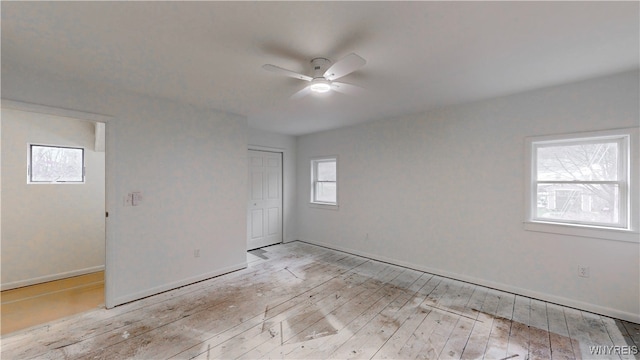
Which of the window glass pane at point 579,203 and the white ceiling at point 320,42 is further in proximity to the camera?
the window glass pane at point 579,203

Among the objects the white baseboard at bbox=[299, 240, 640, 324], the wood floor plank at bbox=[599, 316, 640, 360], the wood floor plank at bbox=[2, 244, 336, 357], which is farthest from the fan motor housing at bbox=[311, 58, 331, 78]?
the wood floor plank at bbox=[599, 316, 640, 360]

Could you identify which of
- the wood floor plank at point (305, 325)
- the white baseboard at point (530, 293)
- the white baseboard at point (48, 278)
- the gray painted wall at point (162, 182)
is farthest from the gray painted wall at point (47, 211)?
the white baseboard at point (530, 293)

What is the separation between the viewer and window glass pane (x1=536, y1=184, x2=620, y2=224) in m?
2.75

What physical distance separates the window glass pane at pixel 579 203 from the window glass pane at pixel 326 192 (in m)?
3.36

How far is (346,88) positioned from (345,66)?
0.91 m

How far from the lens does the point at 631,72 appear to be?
2547 millimetres

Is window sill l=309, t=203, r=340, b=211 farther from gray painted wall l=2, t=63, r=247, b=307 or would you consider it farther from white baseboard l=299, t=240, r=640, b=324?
gray painted wall l=2, t=63, r=247, b=307

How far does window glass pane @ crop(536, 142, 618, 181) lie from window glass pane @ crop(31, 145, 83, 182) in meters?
→ 6.53

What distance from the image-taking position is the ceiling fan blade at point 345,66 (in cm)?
184

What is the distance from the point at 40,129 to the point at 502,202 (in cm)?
643

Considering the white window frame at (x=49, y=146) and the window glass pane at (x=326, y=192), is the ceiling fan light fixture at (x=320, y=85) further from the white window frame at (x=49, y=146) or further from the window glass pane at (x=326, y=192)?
the white window frame at (x=49, y=146)

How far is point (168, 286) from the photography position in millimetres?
3340

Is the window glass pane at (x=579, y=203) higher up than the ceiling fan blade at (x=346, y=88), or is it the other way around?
the ceiling fan blade at (x=346, y=88)

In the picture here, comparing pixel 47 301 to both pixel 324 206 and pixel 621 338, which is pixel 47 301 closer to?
pixel 324 206
